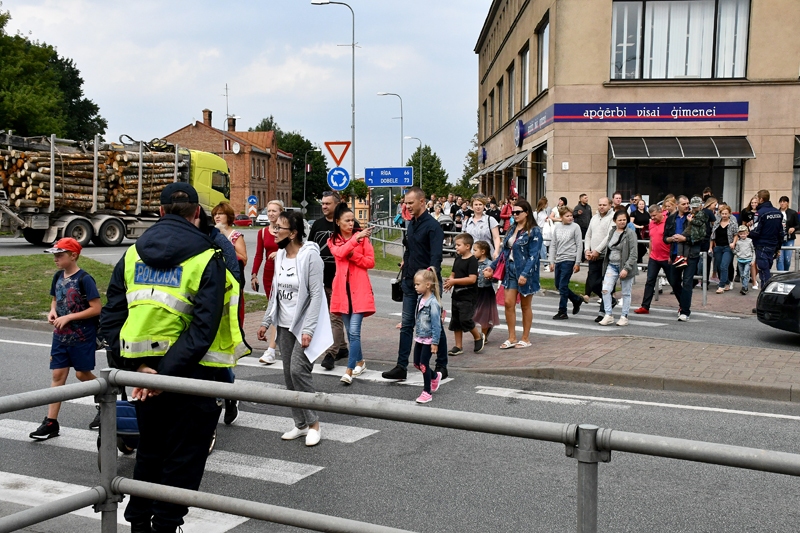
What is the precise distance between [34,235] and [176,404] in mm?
26350

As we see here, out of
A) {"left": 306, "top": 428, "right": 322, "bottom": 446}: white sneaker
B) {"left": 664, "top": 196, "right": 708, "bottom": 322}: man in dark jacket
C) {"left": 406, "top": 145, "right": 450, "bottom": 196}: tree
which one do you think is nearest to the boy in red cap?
{"left": 306, "top": 428, "right": 322, "bottom": 446}: white sneaker

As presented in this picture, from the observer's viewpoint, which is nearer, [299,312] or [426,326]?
[299,312]

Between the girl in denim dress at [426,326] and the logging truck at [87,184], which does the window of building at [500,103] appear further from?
the girl in denim dress at [426,326]

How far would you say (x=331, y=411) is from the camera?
2.97 metres

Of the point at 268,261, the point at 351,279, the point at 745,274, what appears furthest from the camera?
the point at 745,274

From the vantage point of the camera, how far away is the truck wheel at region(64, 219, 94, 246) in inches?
1059

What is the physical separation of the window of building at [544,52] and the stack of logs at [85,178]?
45.1ft

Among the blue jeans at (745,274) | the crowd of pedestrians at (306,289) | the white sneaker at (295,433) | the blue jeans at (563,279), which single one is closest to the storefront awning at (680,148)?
the crowd of pedestrians at (306,289)

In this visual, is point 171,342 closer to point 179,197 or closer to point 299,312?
point 179,197

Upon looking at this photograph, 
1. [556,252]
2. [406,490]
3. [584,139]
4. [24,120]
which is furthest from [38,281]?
[24,120]

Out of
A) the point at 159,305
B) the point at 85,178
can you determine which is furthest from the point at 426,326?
the point at 85,178

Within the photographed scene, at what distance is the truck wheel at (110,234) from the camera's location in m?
27.8

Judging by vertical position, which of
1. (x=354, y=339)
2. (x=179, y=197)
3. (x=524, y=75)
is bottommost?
(x=354, y=339)

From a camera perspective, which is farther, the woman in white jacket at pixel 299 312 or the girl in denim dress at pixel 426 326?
the girl in denim dress at pixel 426 326
